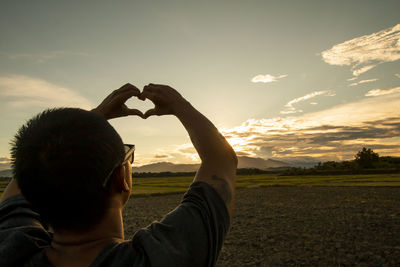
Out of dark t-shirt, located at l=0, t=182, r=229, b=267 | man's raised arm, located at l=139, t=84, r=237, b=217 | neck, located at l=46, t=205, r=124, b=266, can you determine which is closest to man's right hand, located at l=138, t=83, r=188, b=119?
man's raised arm, located at l=139, t=84, r=237, b=217

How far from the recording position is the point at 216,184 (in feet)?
3.59

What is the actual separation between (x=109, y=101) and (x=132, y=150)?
467mm

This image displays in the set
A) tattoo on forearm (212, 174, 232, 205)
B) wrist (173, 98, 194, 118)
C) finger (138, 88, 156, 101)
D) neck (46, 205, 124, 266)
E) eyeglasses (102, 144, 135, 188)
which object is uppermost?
finger (138, 88, 156, 101)

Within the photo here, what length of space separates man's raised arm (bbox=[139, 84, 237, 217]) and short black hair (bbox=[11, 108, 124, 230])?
33cm

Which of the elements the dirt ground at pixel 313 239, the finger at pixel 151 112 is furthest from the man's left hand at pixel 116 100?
the dirt ground at pixel 313 239

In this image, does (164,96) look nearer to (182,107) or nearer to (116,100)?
(182,107)

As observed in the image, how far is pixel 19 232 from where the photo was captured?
1062 millimetres

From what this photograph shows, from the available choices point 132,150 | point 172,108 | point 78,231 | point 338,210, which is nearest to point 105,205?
point 78,231

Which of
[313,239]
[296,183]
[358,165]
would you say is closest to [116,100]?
[313,239]

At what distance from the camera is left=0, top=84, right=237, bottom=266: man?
0.98 m

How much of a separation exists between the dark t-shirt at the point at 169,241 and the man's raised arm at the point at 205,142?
5cm

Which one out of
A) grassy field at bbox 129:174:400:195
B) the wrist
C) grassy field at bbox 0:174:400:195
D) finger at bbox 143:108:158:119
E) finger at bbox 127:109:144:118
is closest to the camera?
the wrist

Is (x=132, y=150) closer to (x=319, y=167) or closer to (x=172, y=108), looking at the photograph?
(x=172, y=108)

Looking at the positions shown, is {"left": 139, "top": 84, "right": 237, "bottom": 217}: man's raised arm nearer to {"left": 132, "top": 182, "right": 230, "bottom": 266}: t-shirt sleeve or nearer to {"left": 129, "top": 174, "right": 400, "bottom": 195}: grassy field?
{"left": 132, "top": 182, "right": 230, "bottom": 266}: t-shirt sleeve
